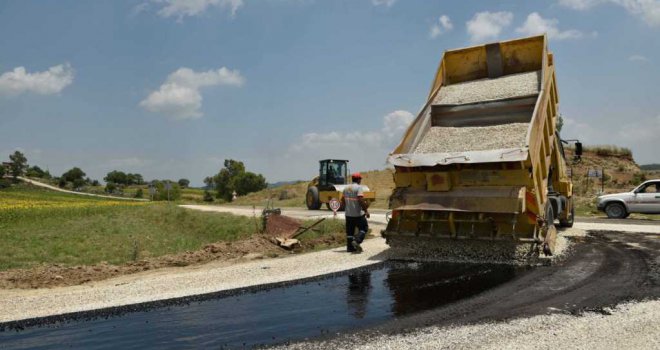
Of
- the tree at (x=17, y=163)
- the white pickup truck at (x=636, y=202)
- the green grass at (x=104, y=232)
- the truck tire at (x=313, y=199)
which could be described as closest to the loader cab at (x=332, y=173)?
the truck tire at (x=313, y=199)

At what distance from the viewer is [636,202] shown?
19.3 m

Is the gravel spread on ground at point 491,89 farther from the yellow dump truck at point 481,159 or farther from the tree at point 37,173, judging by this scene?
the tree at point 37,173

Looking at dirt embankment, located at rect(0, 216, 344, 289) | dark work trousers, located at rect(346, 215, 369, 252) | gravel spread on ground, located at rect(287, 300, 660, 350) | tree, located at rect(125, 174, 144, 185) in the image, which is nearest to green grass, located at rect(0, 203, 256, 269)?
dirt embankment, located at rect(0, 216, 344, 289)

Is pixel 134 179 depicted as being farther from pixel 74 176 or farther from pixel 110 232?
pixel 110 232

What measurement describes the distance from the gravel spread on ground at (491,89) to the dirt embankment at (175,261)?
14.9ft

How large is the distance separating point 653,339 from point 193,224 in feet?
61.5

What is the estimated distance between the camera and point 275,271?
883 cm

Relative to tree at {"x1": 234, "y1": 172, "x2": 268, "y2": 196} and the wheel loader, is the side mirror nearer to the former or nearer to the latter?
the wheel loader

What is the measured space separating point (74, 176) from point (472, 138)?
11193 centimetres

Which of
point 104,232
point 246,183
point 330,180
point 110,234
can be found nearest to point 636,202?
point 330,180

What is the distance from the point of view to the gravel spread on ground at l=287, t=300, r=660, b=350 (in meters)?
4.62

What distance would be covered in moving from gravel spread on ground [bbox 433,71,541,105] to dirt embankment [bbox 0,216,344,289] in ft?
14.9

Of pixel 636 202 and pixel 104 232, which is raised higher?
pixel 636 202

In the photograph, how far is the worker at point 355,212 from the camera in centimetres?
1052
